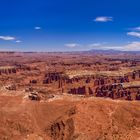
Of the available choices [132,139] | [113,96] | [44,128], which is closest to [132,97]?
[113,96]

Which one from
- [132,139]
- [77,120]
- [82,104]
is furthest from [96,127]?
[132,139]

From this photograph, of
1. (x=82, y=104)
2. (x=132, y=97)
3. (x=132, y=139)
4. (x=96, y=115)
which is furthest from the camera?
(x=132, y=97)

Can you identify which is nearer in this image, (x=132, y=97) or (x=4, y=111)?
(x=4, y=111)

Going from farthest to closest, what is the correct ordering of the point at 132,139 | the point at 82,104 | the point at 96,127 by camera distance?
the point at 82,104, the point at 96,127, the point at 132,139

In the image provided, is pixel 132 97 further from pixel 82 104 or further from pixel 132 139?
pixel 132 139

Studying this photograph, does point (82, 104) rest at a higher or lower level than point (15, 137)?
higher

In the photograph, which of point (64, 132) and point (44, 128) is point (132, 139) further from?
point (44, 128)
